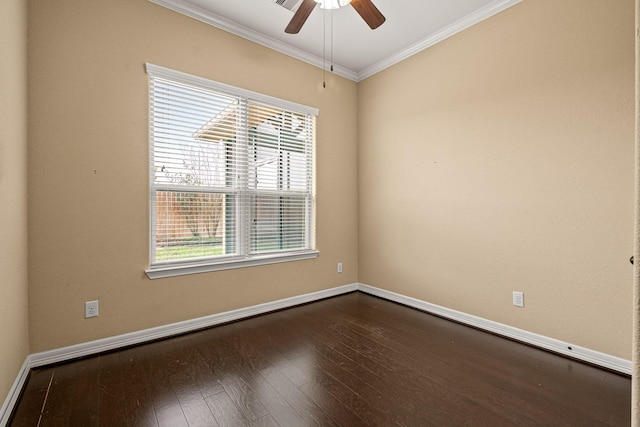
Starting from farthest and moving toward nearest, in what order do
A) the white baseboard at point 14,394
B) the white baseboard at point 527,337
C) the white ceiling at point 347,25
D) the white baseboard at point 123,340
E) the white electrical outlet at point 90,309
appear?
the white ceiling at point 347,25
the white electrical outlet at point 90,309
the white baseboard at point 527,337
the white baseboard at point 123,340
the white baseboard at point 14,394

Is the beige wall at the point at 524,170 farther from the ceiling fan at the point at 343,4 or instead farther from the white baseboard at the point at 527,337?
the ceiling fan at the point at 343,4

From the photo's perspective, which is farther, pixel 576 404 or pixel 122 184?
pixel 122 184

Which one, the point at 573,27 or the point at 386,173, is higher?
the point at 573,27

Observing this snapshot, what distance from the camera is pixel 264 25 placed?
2.80 m

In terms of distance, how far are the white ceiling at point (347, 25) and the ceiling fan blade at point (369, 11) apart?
416 millimetres

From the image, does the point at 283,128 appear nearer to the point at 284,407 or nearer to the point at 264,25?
the point at 264,25

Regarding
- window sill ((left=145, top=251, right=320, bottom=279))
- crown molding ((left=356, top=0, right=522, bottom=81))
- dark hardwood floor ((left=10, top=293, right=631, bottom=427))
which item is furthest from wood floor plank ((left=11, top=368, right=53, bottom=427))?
crown molding ((left=356, top=0, right=522, bottom=81))

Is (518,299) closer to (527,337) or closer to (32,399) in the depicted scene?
(527,337)

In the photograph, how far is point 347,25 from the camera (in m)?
2.81

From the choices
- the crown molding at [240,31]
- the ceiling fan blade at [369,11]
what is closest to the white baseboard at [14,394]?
the crown molding at [240,31]

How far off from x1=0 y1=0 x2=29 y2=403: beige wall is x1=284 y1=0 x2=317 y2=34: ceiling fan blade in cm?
165

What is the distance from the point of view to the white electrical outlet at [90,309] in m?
2.14

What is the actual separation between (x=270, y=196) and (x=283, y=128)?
2.52 feet

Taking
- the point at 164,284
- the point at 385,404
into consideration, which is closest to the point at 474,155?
the point at 385,404
